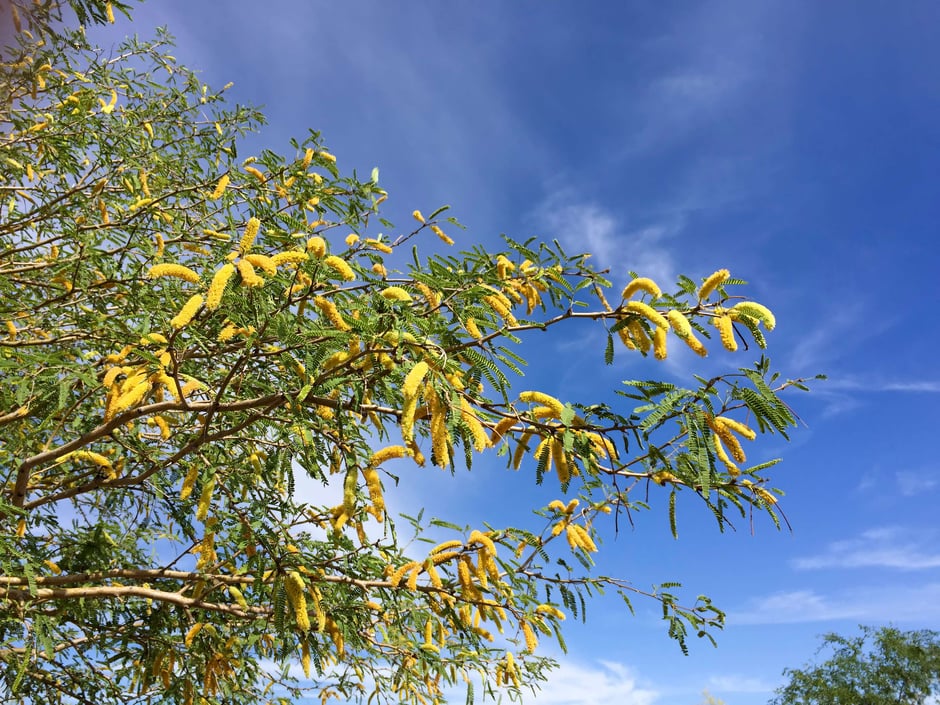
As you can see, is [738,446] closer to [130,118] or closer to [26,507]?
[26,507]

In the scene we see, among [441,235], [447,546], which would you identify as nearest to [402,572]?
[447,546]

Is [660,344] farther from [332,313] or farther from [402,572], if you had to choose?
[402,572]

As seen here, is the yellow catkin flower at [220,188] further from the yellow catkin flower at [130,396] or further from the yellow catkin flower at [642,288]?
the yellow catkin flower at [642,288]

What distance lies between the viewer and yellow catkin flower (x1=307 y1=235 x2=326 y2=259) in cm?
192

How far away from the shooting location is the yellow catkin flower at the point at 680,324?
1.70m

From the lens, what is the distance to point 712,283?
1839 mm

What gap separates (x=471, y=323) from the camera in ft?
7.36

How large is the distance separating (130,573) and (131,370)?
5.33 feet

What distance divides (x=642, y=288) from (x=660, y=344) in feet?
0.61

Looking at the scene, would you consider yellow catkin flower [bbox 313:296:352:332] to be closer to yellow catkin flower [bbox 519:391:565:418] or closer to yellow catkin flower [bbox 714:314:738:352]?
yellow catkin flower [bbox 519:391:565:418]

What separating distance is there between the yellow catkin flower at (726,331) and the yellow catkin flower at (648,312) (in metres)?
0.16

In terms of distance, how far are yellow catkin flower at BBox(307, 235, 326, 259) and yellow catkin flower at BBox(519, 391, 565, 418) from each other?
0.76 metres

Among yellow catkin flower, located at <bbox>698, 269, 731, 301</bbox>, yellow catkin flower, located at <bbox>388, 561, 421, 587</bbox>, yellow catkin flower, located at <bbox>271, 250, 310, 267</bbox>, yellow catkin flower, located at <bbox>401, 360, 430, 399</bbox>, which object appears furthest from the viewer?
yellow catkin flower, located at <bbox>388, 561, 421, 587</bbox>

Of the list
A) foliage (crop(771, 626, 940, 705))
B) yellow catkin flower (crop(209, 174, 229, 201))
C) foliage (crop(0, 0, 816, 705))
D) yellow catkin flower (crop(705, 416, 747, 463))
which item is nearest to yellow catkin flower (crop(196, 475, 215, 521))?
foliage (crop(0, 0, 816, 705))
